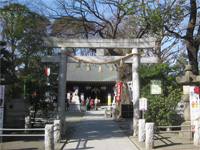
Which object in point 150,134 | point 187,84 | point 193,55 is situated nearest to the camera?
point 150,134

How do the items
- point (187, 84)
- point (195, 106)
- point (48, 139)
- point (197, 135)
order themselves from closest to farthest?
point (48, 139) < point (197, 135) < point (195, 106) < point (187, 84)

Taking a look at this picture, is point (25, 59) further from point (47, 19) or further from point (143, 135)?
point (143, 135)

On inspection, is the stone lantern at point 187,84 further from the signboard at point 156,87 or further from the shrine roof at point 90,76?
the shrine roof at point 90,76

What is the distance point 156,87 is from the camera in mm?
10820

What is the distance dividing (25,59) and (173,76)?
969 cm

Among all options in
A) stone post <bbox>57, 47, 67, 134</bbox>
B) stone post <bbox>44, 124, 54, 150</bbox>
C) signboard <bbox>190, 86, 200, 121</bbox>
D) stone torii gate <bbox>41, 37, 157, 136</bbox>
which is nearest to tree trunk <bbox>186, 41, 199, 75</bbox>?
stone torii gate <bbox>41, 37, 157, 136</bbox>

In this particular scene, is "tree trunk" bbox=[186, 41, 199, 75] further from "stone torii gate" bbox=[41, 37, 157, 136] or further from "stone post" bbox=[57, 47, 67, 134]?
"stone post" bbox=[57, 47, 67, 134]

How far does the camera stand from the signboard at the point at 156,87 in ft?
35.3

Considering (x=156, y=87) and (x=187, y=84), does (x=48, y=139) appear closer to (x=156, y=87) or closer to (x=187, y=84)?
(x=156, y=87)

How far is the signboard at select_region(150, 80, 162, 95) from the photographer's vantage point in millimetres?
10750

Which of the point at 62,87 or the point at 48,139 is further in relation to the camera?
the point at 62,87

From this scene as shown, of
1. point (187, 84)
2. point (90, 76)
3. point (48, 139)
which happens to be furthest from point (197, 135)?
point (90, 76)

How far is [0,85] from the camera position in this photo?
27.0 feet

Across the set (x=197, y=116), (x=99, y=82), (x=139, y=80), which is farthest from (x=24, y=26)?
(x=99, y=82)
